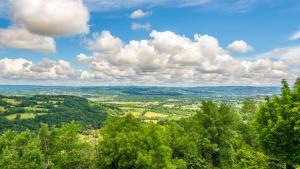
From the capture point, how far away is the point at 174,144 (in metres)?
50.4

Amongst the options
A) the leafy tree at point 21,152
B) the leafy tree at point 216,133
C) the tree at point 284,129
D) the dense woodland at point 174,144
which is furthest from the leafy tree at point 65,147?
the tree at point 284,129

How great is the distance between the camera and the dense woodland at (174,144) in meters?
27.9

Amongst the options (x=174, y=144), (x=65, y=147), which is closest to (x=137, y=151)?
(x=174, y=144)

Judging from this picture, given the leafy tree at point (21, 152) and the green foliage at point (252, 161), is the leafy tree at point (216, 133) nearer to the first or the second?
the green foliage at point (252, 161)

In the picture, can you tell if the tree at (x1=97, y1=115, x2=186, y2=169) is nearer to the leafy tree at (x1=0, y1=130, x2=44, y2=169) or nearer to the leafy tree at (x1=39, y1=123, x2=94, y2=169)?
the leafy tree at (x1=39, y1=123, x2=94, y2=169)

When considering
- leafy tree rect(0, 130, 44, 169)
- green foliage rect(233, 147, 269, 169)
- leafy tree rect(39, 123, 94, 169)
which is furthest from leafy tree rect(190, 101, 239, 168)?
leafy tree rect(0, 130, 44, 169)

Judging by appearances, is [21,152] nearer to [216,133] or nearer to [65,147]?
[65,147]

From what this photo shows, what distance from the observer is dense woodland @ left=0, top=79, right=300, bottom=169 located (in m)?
27.9

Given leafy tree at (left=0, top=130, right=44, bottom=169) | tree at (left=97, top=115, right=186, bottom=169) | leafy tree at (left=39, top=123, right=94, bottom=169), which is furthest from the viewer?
leafy tree at (left=39, top=123, right=94, bottom=169)

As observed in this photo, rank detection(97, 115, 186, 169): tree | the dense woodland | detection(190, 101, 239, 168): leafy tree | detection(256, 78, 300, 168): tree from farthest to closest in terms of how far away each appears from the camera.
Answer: detection(190, 101, 239, 168): leafy tree < detection(97, 115, 186, 169): tree < the dense woodland < detection(256, 78, 300, 168): tree

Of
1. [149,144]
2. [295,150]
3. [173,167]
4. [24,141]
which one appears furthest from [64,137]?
[295,150]

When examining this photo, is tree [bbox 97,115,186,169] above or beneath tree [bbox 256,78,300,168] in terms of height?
beneath

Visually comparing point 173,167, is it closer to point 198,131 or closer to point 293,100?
point 198,131

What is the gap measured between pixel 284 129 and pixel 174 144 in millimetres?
25195
